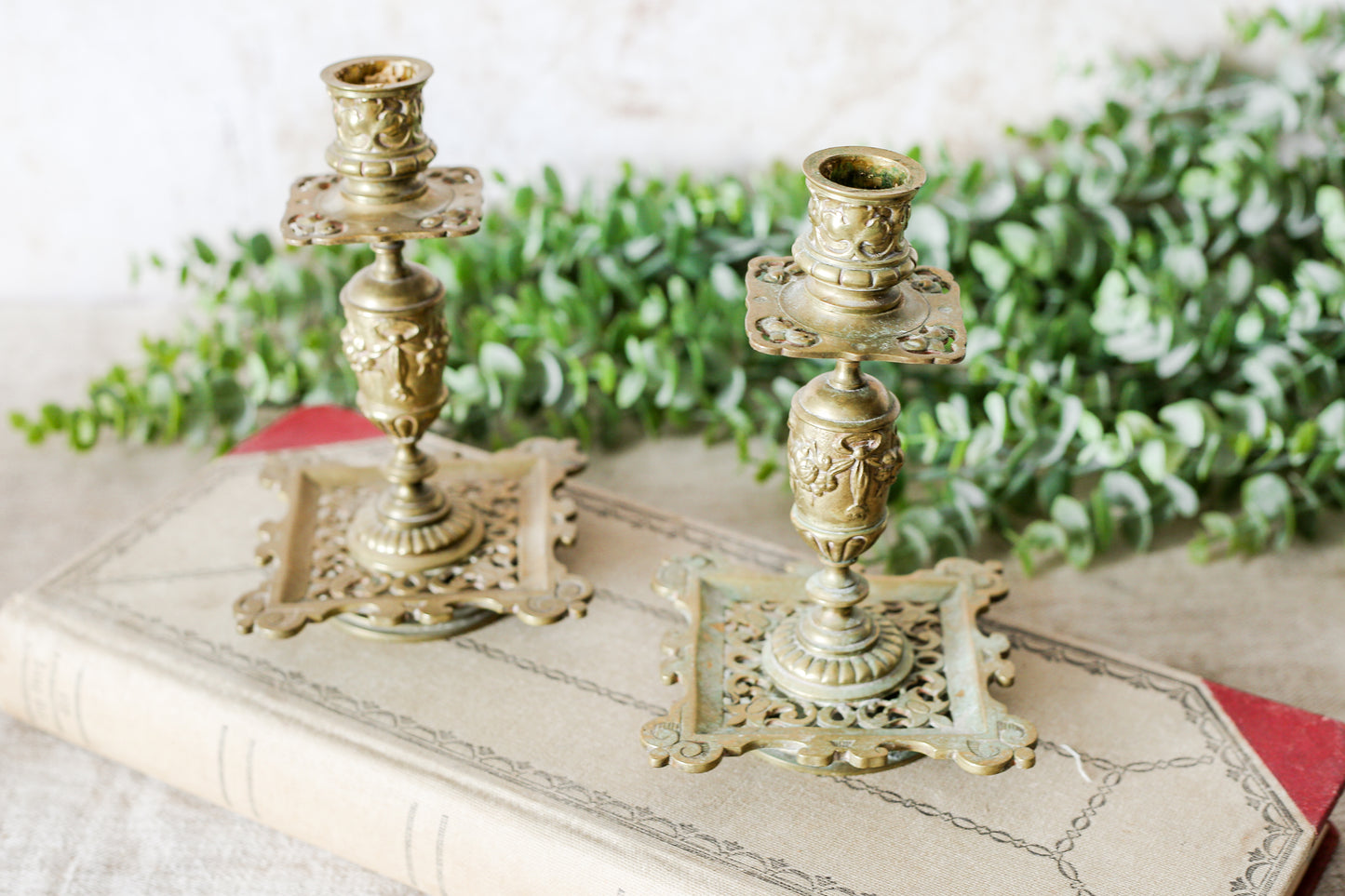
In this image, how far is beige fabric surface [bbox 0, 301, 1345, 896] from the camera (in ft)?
3.49

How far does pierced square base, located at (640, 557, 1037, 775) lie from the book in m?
0.05

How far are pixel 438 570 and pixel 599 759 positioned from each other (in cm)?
24

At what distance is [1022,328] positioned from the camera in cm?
145

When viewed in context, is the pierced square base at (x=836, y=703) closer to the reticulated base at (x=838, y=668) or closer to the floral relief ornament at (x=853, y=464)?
the reticulated base at (x=838, y=668)

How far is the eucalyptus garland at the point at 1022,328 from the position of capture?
1363mm

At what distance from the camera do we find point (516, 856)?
0.94 m

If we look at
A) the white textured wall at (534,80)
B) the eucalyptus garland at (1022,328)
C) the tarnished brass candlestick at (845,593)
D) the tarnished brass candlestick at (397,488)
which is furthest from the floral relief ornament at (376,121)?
the white textured wall at (534,80)

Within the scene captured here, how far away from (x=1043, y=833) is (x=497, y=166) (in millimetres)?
1208

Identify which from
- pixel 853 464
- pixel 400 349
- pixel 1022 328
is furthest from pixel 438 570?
pixel 1022 328

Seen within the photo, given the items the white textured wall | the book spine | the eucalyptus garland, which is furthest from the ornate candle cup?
the white textured wall

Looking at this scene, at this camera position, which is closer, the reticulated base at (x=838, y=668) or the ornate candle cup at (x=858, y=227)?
the ornate candle cup at (x=858, y=227)

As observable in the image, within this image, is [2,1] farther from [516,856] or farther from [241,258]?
[516,856]

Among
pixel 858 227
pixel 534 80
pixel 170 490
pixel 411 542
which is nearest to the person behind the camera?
pixel 858 227

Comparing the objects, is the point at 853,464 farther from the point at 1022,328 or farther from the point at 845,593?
the point at 1022,328
